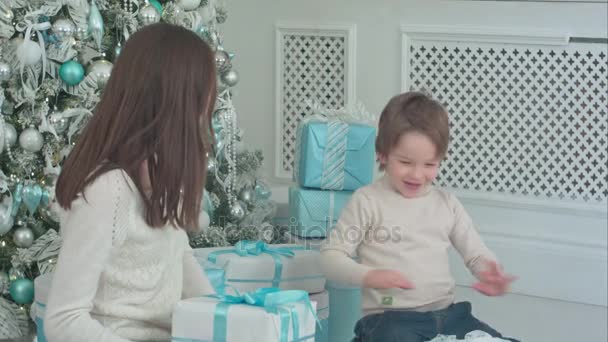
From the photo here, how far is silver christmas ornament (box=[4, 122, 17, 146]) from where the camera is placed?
2.58 m

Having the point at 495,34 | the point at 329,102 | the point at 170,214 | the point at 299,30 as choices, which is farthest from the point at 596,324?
the point at 170,214

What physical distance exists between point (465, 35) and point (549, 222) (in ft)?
2.48


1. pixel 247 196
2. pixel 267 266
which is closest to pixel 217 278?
pixel 267 266

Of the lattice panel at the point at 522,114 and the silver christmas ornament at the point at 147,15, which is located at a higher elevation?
the silver christmas ornament at the point at 147,15

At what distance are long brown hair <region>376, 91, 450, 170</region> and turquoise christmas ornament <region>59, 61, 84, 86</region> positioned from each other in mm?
924

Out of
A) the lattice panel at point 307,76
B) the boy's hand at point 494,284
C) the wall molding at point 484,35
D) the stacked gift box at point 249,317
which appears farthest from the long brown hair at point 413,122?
the lattice panel at point 307,76

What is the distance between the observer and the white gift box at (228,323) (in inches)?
64.0

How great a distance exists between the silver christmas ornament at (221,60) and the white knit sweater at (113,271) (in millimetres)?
1380

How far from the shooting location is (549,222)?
3574 millimetres

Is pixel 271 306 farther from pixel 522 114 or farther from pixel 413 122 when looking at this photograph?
pixel 522 114

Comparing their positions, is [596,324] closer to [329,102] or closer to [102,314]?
[329,102]

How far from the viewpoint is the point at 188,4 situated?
9.44 ft

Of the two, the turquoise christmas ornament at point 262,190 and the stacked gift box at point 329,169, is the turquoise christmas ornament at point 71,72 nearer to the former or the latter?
the stacked gift box at point 329,169

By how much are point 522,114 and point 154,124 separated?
2315 millimetres
